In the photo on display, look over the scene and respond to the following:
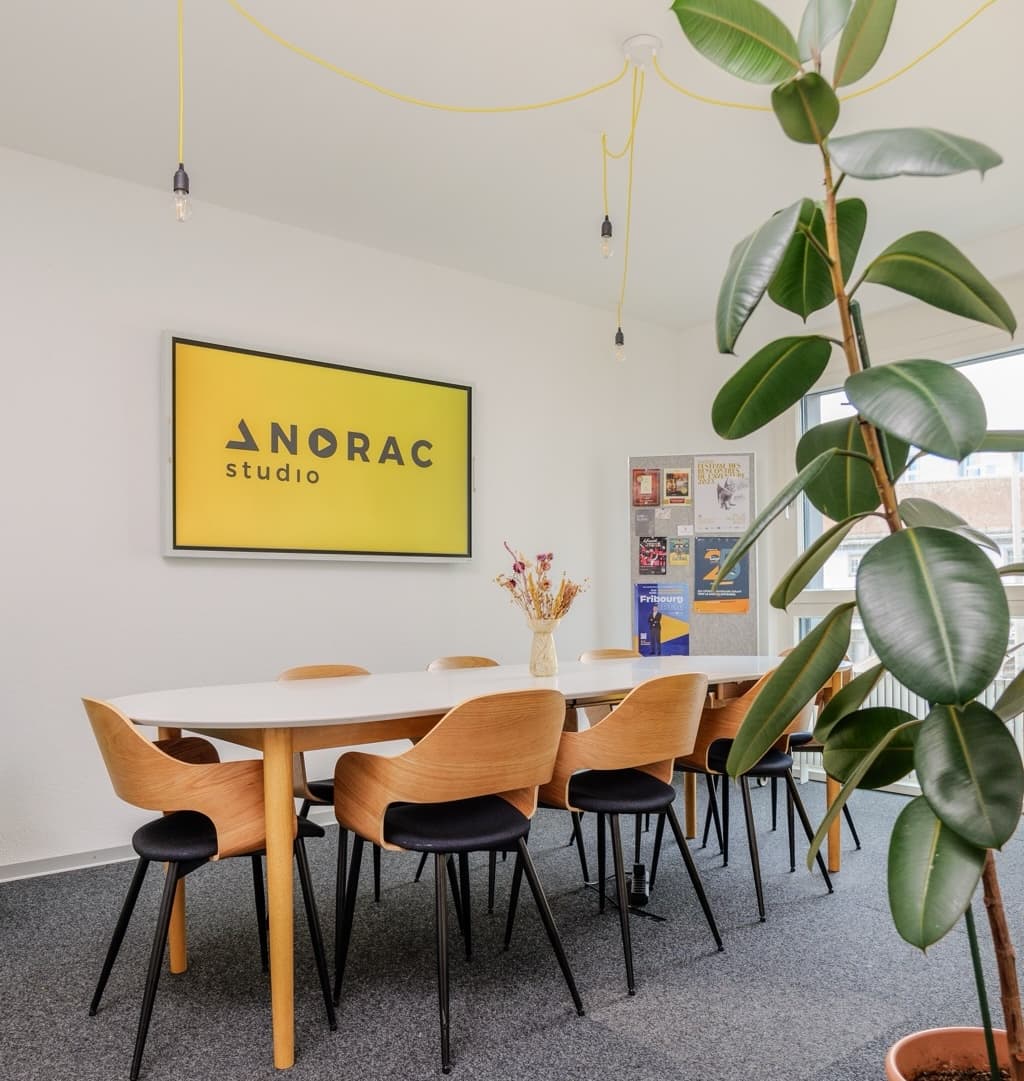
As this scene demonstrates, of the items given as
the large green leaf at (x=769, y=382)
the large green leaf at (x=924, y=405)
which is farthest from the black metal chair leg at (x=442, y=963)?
the large green leaf at (x=924, y=405)

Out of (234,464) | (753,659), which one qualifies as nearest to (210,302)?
(234,464)

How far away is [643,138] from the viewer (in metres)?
3.70

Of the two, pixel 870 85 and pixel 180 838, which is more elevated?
pixel 870 85

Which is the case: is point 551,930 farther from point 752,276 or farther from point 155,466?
point 155,466

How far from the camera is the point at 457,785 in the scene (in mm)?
2162

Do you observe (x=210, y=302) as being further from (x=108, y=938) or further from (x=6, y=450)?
(x=108, y=938)

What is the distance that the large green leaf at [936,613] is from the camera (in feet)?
3.19

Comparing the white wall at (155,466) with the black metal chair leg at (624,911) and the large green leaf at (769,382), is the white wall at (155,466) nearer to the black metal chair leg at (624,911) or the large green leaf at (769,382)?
the black metal chair leg at (624,911)

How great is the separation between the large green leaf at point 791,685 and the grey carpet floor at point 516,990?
1044mm

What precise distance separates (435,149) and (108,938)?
10.8 ft

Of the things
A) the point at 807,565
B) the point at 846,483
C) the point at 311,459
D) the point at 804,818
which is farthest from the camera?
the point at 311,459

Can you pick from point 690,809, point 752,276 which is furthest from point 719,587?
point 752,276

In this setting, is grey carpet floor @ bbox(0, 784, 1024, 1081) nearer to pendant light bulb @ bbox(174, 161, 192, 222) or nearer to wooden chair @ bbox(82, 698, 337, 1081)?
wooden chair @ bbox(82, 698, 337, 1081)

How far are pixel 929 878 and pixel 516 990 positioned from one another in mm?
1603
